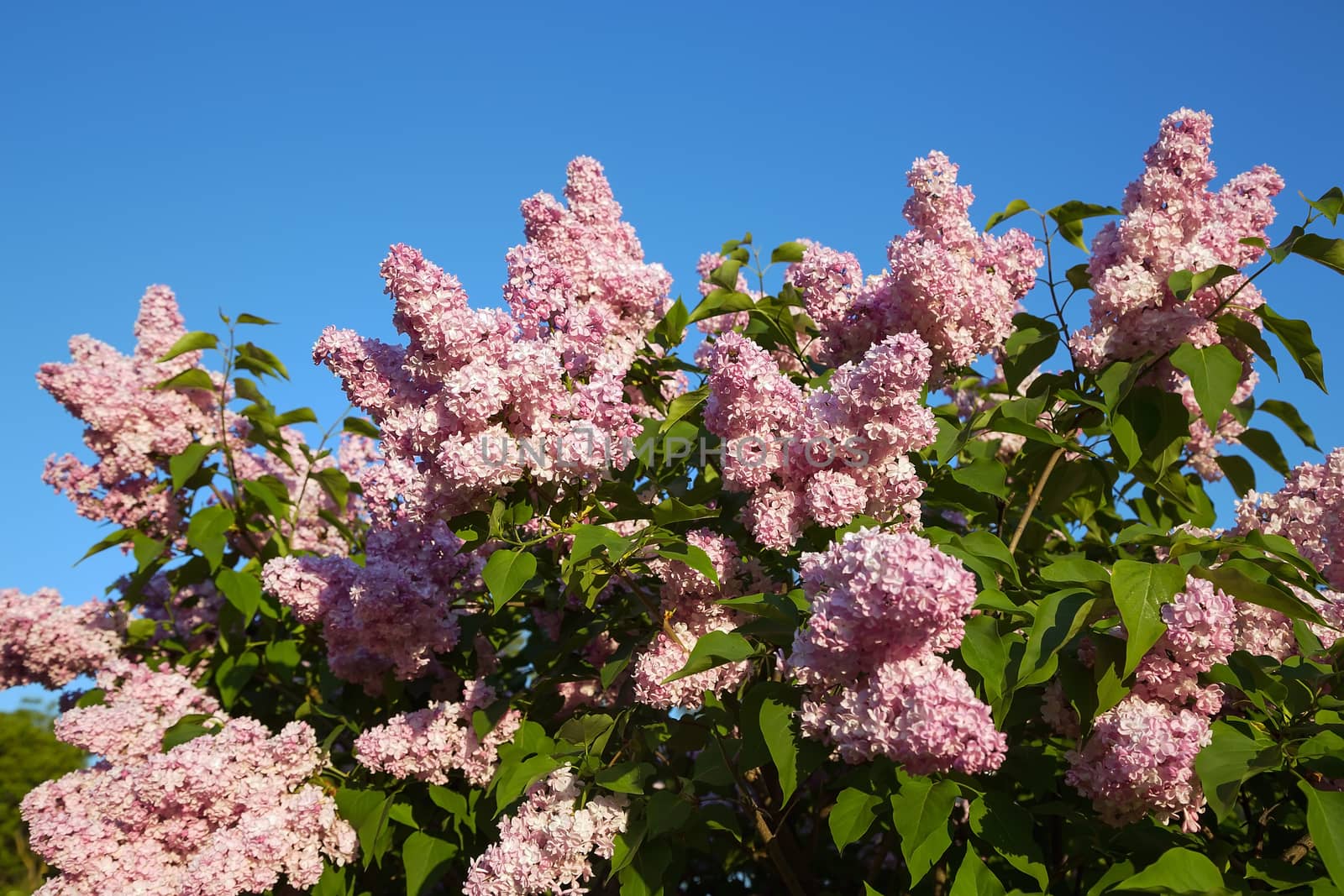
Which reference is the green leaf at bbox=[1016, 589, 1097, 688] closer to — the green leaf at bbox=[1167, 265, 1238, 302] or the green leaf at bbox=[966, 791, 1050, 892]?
the green leaf at bbox=[966, 791, 1050, 892]

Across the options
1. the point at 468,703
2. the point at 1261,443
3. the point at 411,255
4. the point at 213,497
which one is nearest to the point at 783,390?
the point at 411,255

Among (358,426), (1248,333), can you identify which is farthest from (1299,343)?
(358,426)

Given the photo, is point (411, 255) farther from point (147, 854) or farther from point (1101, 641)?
point (147, 854)

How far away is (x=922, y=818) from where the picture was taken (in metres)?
2.40

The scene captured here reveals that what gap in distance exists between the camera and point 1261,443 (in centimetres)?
436

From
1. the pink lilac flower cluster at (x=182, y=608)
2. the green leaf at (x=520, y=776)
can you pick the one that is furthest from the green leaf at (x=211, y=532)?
the green leaf at (x=520, y=776)

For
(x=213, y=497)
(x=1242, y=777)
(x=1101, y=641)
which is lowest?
(x=1242, y=777)

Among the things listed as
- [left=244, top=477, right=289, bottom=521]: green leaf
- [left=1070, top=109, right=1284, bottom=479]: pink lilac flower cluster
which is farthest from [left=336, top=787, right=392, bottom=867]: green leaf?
[left=1070, top=109, right=1284, bottom=479]: pink lilac flower cluster

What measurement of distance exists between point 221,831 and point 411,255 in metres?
2.16

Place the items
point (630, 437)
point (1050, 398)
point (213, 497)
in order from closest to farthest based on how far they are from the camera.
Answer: point (630, 437), point (1050, 398), point (213, 497)

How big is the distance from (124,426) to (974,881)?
444 centimetres

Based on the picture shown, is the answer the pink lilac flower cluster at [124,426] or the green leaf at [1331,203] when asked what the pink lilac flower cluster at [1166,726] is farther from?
the pink lilac flower cluster at [124,426]

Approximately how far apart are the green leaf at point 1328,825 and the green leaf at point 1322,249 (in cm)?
175

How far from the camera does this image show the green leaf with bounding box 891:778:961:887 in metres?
2.34
